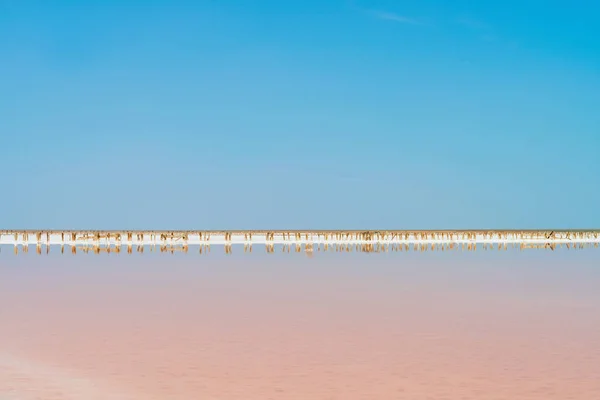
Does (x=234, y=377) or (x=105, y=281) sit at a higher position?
(x=105, y=281)

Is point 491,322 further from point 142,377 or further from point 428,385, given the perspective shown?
point 142,377

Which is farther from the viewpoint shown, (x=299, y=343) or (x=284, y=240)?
(x=284, y=240)

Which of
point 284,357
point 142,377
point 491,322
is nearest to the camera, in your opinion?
point 142,377

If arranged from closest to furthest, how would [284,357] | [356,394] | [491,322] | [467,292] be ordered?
[356,394], [284,357], [491,322], [467,292]

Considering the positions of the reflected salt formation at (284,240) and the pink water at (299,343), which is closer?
the pink water at (299,343)

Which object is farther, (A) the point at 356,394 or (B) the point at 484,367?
(B) the point at 484,367

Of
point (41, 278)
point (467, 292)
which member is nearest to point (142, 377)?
point (467, 292)

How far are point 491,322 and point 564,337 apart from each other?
2070mm

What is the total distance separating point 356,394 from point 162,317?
25.8 feet

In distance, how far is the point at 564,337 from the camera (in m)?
14.9

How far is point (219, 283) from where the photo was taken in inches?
1027

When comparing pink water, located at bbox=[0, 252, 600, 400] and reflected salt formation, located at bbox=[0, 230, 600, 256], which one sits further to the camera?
reflected salt formation, located at bbox=[0, 230, 600, 256]

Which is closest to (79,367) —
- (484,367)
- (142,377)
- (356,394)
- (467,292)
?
(142,377)

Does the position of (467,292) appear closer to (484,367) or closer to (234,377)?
(484,367)
